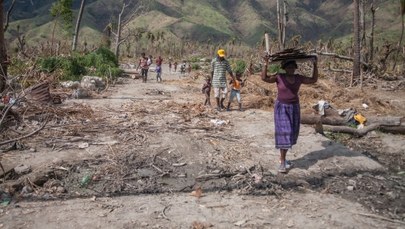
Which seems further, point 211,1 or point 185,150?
point 211,1

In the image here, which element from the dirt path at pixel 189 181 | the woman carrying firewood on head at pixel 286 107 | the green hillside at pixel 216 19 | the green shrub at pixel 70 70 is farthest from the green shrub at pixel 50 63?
the green hillside at pixel 216 19

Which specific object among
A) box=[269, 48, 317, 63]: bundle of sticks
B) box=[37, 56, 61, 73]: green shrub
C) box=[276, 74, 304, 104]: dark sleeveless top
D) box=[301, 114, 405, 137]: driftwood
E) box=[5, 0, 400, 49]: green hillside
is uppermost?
box=[5, 0, 400, 49]: green hillside

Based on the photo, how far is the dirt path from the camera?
12.6ft

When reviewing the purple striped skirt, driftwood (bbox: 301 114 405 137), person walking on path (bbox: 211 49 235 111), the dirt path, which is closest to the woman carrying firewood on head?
the purple striped skirt

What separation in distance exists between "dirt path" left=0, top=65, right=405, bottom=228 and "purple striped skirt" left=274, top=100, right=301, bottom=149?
44 centimetres

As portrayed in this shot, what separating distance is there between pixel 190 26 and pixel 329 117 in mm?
127260

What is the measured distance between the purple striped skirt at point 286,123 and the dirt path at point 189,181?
44 cm

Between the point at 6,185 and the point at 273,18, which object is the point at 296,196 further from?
the point at 273,18

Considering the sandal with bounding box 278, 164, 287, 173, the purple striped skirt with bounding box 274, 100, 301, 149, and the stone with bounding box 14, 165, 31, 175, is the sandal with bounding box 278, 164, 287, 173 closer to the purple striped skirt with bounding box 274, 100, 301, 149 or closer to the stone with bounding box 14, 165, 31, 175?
the purple striped skirt with bounding box 274, 100, 301, 149

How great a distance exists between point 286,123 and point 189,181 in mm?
1550

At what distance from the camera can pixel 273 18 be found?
166250 millimetres

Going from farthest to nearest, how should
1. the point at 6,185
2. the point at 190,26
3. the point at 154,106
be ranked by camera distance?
the point at 190,26 < the point at 154,106 < the point at 6,185

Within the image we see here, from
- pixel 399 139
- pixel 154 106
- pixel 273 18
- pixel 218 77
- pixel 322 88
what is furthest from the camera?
pixel 273 18

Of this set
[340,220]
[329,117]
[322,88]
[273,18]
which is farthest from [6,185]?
[273,18]
